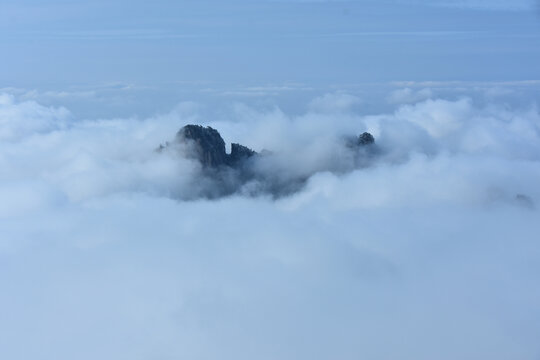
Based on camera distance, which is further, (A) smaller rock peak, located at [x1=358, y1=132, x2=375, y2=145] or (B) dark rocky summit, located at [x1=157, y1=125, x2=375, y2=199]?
(A) smaller rock peak, located at [x1=358, y1=132, x2=375, y2=145]

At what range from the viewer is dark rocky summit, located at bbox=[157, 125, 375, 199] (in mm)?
135625

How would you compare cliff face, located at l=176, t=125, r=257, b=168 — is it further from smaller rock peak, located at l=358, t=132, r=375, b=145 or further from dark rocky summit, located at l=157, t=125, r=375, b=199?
smaller rock peak, located at l=358, t=132, r=375, b=145

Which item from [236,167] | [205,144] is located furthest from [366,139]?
[205,144]

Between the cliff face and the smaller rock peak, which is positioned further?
the smaller rock peak

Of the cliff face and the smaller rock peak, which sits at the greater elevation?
the cliff face

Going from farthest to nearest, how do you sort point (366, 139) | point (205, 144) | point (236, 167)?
point (366, 139), point (236, 167), point (205, 144)

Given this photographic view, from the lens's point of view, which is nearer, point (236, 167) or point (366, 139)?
point (236, 167)

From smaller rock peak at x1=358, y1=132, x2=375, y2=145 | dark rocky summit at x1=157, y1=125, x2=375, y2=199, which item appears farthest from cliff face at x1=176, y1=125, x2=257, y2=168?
smaller rock peak at x1=358, y1=132, x2=375, y2=145

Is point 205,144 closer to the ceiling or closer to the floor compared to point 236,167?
closer to the ceiling

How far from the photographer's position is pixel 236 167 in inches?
5758

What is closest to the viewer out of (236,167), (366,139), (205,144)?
(205,144)

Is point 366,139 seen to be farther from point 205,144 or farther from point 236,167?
point 205,144

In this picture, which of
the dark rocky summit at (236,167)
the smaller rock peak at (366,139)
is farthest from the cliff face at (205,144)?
the smaller rock peak at (366,139)

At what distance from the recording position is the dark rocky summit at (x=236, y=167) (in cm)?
13562
